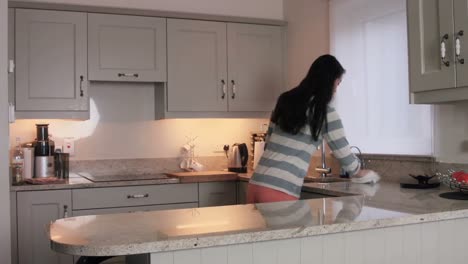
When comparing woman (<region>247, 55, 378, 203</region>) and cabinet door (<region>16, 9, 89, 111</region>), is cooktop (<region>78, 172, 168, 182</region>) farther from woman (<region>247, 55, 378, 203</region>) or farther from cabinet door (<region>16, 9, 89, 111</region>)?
woman (<region>247, 55, 378, 203</region>)

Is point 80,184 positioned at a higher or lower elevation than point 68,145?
lower

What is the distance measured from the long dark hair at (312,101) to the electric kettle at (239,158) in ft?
4.78

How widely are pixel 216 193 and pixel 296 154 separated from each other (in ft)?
4.37

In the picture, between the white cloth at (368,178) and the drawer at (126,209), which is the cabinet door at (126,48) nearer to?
the drawer at (126,209)

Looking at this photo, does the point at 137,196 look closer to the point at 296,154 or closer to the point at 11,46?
the point at 11,46

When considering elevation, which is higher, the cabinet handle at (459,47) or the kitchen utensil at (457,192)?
the cabinet handle at (459,47)

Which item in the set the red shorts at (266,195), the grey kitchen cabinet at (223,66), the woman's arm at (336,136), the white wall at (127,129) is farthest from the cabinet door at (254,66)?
the woman's arm at (336,136)

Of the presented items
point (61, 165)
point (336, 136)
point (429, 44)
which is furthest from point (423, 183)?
point (61, 165)

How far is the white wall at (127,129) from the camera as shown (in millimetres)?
3758

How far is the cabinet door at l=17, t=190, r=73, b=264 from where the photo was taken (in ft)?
10.4

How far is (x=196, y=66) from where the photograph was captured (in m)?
3.80

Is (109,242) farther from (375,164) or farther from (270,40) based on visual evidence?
(270,40)

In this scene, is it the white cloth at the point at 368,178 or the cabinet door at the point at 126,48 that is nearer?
the white cloth at the point at 368,178

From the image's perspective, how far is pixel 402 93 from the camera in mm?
3023
